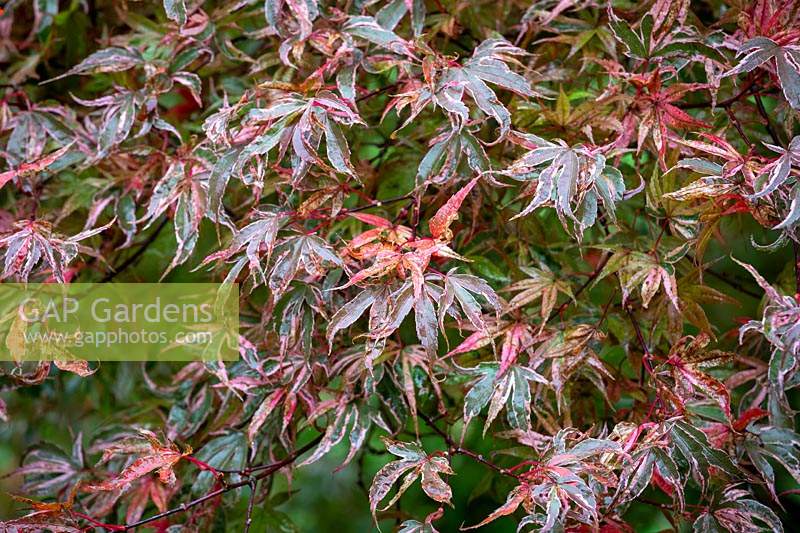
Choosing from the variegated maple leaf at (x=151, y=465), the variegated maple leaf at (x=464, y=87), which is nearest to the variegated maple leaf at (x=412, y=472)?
the variegated maple leaf at (x=151, y=465)

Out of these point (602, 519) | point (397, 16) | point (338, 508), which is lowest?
point (338, 508)

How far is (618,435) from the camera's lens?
3.06ft

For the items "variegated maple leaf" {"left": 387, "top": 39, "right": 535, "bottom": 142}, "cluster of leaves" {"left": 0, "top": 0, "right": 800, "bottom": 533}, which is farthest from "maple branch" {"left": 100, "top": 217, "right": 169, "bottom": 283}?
"variegated maple leaf" {"left": 387, "top": 39, "right": 535, "bottom": 142}

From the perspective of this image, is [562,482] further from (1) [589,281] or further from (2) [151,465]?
(2) [151,465]

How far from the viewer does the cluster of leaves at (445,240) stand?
0.91 m

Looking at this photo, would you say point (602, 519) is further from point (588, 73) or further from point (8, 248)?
point (8, 248)

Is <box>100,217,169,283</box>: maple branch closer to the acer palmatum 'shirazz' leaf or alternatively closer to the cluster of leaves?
the cluster of leaves

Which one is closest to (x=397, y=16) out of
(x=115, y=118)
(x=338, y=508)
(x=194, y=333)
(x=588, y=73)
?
(x=588, y=73)

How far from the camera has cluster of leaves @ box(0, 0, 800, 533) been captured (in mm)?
914

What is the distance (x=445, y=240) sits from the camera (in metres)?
0.92

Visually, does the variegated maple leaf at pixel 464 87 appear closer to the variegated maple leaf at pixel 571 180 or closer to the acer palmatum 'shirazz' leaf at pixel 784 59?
the variegated maple leaf at pixel 571 180

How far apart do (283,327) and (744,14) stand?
2.29 ft

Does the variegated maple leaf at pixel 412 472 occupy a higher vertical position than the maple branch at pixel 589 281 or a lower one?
lower

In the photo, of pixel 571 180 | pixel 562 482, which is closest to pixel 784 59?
pixel 571 180
